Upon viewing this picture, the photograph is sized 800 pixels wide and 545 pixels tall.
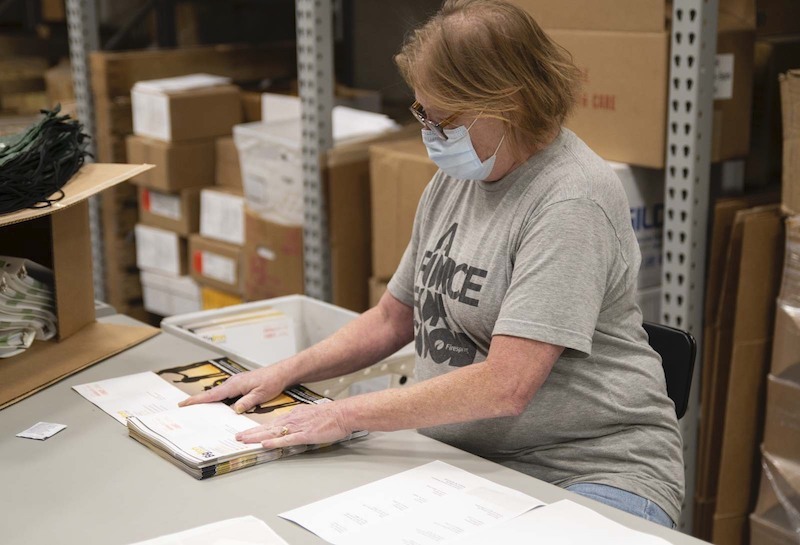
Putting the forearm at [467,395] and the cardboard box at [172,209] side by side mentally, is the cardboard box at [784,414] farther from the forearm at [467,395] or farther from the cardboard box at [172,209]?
the cardboard box at [172,209]

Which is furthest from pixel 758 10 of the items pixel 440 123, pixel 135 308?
pixel 135 308

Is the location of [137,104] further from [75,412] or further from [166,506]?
[166,506]

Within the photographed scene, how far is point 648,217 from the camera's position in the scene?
204cm

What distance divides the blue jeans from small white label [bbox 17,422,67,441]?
75cm

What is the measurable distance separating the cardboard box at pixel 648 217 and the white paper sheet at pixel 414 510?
3.05 feet

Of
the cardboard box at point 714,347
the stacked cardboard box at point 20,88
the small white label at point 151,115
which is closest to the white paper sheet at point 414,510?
the cardboard box at point 714,347

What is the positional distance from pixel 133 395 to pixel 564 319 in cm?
71

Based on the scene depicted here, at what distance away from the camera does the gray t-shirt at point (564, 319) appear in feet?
4.21

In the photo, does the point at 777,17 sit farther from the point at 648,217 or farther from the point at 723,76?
the point at 648,217

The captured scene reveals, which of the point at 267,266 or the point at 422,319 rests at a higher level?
the point at 422,319

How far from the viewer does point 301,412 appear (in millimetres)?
1357

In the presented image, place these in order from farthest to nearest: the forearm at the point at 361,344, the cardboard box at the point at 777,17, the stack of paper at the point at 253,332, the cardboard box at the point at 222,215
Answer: the cardboard box at the point at 222,215, the cardboard box at the point at 777,17, the stack of paper at the point at 253,332, the forearm at the point at 361,344

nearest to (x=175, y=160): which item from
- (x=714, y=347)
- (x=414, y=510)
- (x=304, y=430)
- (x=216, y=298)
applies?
(x=216, y=298)

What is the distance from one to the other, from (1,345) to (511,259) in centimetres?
90
